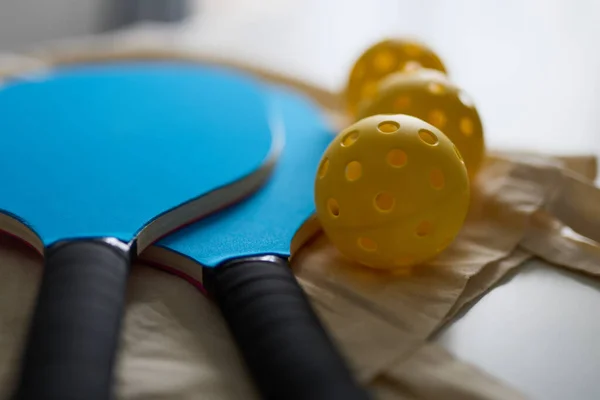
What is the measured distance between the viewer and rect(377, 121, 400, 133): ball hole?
70 centimetres

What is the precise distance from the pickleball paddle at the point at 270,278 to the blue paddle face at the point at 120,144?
4 cm

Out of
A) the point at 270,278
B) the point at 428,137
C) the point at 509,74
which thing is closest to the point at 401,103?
the point at 428,137

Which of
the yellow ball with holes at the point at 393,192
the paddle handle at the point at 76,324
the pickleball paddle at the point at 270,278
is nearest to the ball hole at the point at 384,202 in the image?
the yellow ball with holes at the point at 393,192

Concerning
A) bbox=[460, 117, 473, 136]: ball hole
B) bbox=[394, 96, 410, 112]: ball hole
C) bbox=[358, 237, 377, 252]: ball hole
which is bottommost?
bbox=[358, 237, 377, 252]: ball hole

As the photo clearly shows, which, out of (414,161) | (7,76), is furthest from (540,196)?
(7,76)

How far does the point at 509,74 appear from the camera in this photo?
148 centimetres

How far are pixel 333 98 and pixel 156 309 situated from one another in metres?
0.66

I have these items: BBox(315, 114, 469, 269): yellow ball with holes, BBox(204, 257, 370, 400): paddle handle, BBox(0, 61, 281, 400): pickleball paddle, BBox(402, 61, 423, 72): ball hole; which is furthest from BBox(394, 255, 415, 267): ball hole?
BBox(402, 61, 423, 72): ball hole

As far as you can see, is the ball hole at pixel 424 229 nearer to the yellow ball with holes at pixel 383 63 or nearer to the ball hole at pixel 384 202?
the ball hole at pixel 384 202

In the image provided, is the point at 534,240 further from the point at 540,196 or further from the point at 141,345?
the point at 141,345

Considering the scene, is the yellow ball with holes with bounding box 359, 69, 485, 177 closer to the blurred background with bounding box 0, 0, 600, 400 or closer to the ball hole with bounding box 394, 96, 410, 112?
the ball hole with bounding box 394, 96, 410, 112

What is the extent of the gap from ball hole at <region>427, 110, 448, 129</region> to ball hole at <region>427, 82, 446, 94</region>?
25mm

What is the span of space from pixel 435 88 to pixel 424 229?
210mm

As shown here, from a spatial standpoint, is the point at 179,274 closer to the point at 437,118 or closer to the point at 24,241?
the point at 24,241
